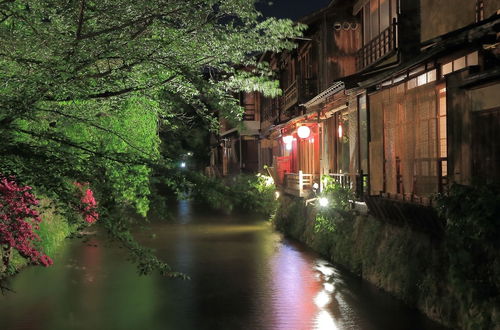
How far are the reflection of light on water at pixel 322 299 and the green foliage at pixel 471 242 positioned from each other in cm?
529

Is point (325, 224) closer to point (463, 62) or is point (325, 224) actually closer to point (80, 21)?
point (463, 62)

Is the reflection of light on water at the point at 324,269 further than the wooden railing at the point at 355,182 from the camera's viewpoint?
Yes

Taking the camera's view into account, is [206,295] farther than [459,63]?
Yes

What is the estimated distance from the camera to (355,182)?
17438 millimetres

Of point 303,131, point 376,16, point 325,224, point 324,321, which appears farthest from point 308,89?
point 324,321

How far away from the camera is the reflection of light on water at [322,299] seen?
13.8m

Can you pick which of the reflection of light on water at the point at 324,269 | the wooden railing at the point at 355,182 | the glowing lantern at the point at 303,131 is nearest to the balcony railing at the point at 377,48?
the glowing lantern at the point at 303,131

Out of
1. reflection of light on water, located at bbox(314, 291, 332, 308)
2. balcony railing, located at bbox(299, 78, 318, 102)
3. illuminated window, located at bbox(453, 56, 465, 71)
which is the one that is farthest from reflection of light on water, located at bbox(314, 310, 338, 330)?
balcony railing, located at bbox(299, 78, 318, 102)

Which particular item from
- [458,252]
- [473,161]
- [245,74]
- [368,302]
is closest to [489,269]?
[458,252]

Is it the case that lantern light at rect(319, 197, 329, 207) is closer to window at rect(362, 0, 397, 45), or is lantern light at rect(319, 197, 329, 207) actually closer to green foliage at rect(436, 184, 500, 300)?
window at rect(362, 0, 397, 45)

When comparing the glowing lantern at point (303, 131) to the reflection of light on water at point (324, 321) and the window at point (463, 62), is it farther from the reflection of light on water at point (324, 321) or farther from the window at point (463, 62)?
the reflection of light on water at point (324, 321)

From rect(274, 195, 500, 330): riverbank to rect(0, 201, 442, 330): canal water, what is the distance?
38cm

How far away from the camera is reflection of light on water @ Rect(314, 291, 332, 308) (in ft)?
45.3

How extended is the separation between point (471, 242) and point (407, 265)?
157 inches
